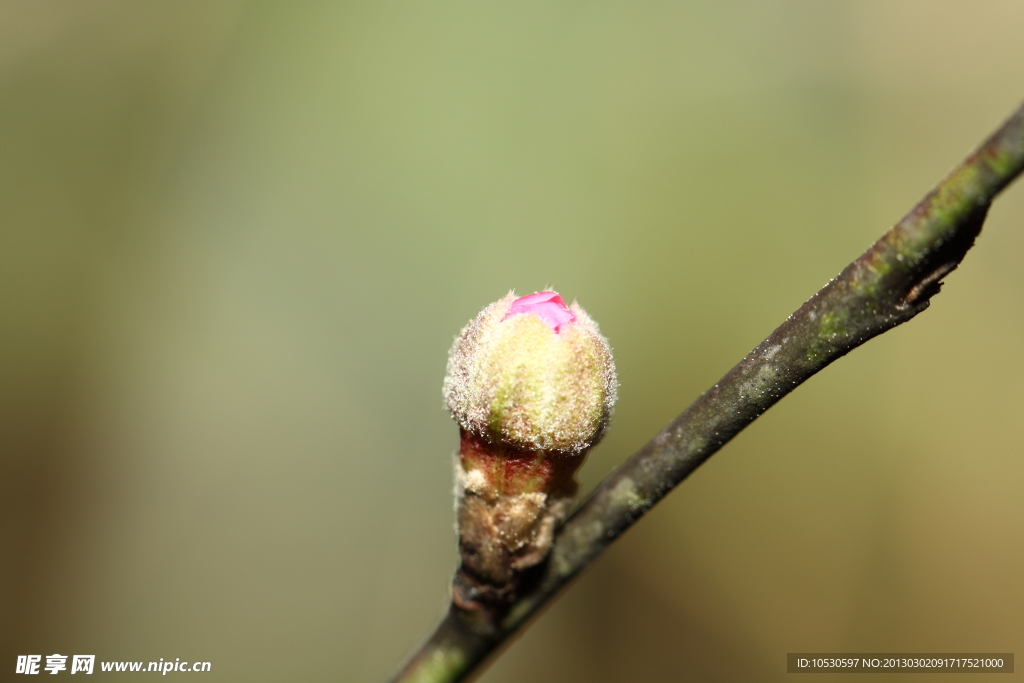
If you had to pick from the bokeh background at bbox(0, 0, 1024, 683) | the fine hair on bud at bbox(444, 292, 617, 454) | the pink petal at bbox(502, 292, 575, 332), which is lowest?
the fine hair on bud at bbox(444, 292, 617, 454)

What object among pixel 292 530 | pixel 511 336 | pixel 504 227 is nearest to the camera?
pixel 511 336

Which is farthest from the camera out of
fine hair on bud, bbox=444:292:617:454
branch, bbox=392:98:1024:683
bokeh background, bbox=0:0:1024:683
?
bokeh background, bbox=0:0:1024:683

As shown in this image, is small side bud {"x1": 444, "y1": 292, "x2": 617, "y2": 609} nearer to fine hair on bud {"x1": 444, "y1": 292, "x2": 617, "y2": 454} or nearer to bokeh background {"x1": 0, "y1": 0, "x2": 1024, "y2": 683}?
fine hair on bud {"x1": 444, "y1": 292, "x2": 617, "y2": 454}

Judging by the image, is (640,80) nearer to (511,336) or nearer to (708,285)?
(708,285)

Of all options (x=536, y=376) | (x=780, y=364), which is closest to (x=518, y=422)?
(x=536, y=376)

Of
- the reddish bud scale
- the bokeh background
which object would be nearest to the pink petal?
the reddish bud scale

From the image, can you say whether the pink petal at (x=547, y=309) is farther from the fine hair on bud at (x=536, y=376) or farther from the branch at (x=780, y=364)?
the branch at (x=780, y=364)

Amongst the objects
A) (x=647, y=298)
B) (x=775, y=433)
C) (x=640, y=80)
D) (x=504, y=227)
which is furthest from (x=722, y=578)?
(x=640, y=80)

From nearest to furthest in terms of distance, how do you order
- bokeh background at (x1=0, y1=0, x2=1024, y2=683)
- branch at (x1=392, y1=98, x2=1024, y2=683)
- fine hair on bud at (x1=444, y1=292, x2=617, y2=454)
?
branch at (x1=392, y1=98, x2=1024, y2=683)
fine hair on bud at (x1=444, y1=292, x2=617, y2=454)
bokeh background at (x1=0, y1=0, x2=1024, y2=683)
